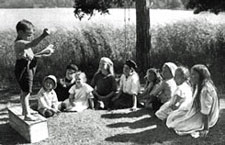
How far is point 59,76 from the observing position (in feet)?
38.5

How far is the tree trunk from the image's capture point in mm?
10060

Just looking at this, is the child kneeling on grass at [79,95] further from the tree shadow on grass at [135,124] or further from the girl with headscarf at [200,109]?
the girl with headscarf at [200,109]

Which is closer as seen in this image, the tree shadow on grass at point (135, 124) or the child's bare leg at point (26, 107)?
the child's bare leg at point (26, 107)

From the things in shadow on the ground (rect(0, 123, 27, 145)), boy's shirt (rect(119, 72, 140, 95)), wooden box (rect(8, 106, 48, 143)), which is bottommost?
shadow on the ground (rect(0, 123, 27, 145))

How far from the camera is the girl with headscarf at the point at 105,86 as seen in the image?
7.31m

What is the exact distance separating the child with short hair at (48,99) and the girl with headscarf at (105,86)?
2.86 feet

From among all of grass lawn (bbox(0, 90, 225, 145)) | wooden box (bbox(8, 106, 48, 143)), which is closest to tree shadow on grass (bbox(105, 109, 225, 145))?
grass lawn (bbox(0, 90, 225, 145))

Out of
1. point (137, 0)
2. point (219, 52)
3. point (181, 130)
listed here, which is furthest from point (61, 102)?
point (219, 52)

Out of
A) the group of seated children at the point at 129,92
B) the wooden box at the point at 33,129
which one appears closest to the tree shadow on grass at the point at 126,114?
the group of seated children at the point at 129,92

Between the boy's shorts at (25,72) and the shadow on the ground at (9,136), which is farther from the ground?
the boy's shorts at (25,72)

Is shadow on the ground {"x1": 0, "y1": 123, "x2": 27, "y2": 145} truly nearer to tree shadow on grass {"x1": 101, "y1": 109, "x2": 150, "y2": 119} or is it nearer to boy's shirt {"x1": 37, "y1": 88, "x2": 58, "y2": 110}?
boy's shirt {"x1": 37, "y1": 88, "x2": 58, "y2": 110}

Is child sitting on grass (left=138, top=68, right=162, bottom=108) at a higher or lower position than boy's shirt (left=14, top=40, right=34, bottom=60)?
lower

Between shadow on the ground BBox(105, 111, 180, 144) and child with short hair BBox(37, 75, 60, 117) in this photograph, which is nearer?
shadow on the ground BBox(105, 111, 180, 144)

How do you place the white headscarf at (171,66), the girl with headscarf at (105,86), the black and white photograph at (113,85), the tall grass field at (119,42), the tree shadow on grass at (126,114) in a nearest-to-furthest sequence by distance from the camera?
the black and white photograph at (113,85) → the white headscarf at (171,66) → the tree shadow on grass at (126,114) → the girl with headscarf at (105,86) → the tall grass field at (119,42)
